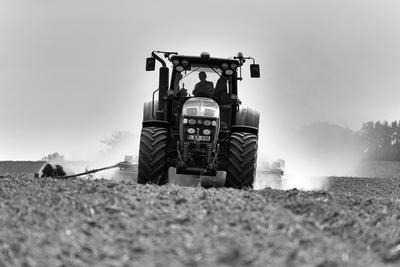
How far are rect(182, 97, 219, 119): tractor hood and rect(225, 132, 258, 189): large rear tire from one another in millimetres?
668

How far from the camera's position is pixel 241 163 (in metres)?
12.2

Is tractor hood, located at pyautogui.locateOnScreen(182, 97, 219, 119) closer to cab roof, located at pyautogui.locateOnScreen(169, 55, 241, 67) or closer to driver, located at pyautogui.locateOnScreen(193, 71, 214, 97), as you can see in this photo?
driver, located at pyautogui.locateOnScreen(193, 71, 214, 97)

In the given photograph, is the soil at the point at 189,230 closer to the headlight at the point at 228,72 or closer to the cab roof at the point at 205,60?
the headlight at the point at 228,72

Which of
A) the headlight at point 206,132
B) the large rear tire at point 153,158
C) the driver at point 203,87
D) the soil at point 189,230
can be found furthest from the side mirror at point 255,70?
the soil at point 189,230

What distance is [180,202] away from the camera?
7285mm

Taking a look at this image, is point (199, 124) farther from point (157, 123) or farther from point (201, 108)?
point (157, 123)

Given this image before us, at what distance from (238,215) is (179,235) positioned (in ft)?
3.46

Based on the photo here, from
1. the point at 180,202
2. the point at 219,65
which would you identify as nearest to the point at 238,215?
the point at 180,202

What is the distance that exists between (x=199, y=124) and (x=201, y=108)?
13.0 inches

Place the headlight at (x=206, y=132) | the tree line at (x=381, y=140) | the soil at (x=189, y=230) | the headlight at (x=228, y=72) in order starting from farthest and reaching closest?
1. the tree line at (x=381, y=140)
2. the headlight at (x=228, y=72)
3. the headlight at (x=206, y=132)
4. the soil at (x=189, y=230)

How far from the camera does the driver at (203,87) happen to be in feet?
44.3

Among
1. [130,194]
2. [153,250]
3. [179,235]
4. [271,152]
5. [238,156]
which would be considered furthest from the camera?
[271,152]

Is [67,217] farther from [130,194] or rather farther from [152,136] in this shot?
[152,136]

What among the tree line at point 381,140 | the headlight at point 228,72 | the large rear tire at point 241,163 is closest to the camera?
the large rear tire at point 241,163
